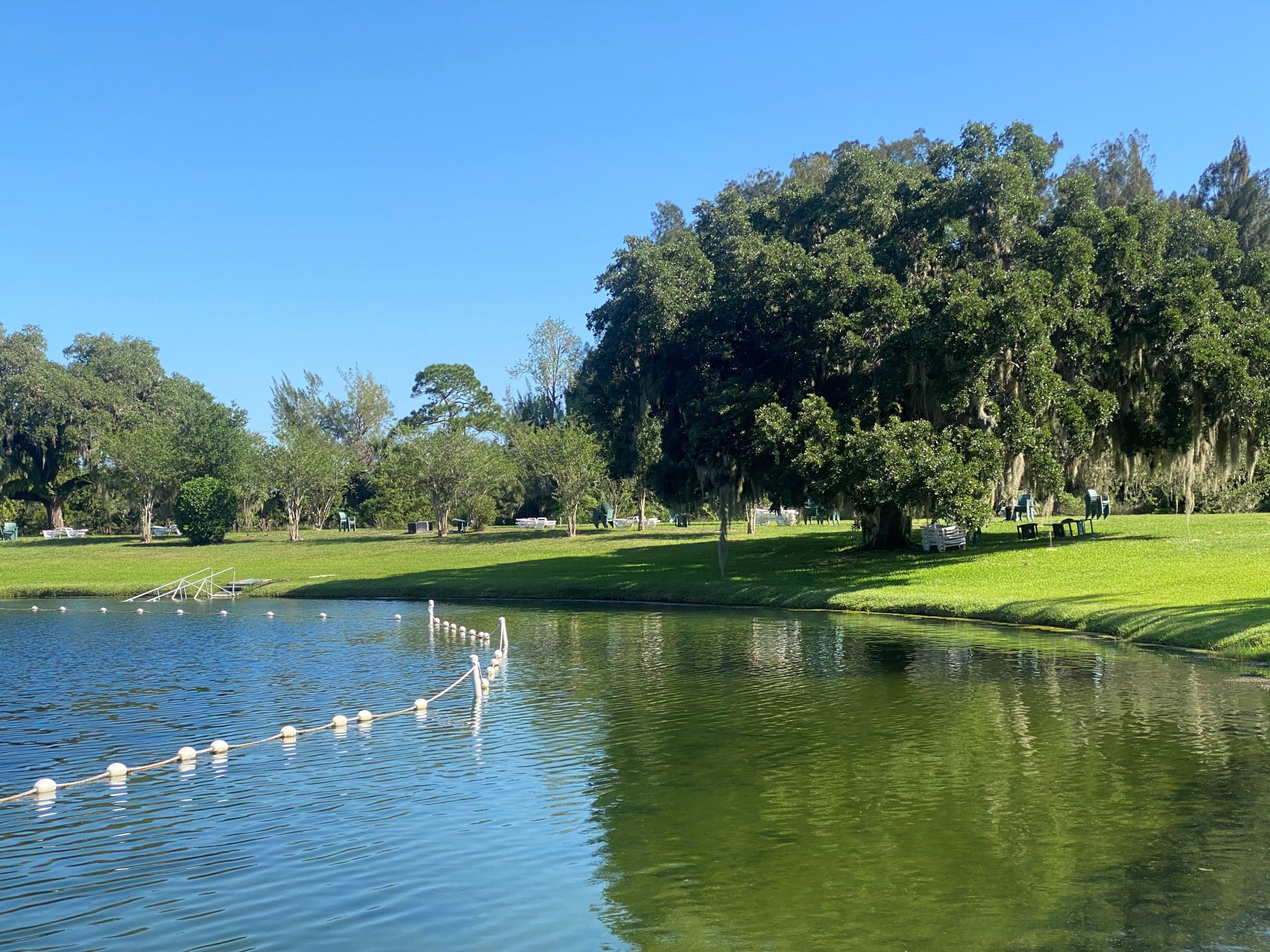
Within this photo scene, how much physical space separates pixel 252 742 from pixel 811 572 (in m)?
26.1

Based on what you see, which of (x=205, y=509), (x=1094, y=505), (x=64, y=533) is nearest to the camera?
(x=1094, y=505)

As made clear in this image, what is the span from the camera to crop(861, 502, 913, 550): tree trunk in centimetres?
4225

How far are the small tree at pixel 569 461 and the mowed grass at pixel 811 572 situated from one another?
3.37 metres

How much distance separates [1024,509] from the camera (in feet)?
186

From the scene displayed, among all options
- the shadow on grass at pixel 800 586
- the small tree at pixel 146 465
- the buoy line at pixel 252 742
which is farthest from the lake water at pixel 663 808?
the small tree at pixel 146 465

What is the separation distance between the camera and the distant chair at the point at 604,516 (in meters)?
74.2

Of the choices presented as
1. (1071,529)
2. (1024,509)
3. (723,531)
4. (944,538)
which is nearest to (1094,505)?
A: (1071,529)

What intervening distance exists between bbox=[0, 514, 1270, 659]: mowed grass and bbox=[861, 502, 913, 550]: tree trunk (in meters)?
0.96

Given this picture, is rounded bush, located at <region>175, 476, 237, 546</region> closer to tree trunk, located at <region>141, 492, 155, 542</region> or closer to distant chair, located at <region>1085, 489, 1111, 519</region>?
tree trunk, located at <region>141, 492, 155, 542</region>

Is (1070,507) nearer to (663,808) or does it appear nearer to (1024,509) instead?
(1024,509)

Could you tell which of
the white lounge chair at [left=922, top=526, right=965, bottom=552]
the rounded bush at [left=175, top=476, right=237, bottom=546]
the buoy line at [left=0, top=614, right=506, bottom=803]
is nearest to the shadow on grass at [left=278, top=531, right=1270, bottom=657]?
the white lounge chair at [left=922, top=526, right=965, bottom=552]

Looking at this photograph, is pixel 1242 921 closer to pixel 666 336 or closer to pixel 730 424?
Result: pixel 730 424

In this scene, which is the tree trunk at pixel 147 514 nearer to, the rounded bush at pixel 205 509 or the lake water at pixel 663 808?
the rounded bush at pixel 205 509

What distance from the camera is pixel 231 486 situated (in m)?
72.2
